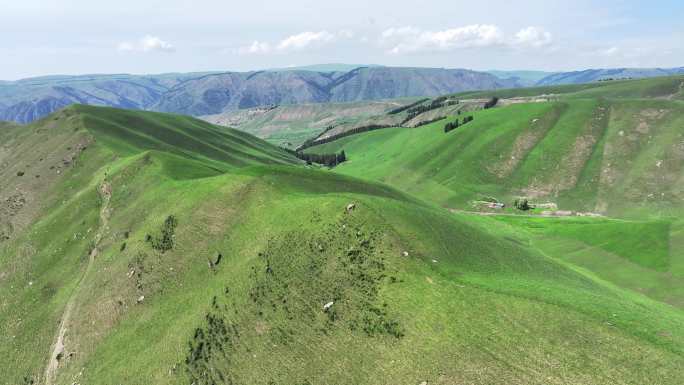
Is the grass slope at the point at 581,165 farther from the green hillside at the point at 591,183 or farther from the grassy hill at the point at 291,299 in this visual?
the grassy hill at the point at 291,299

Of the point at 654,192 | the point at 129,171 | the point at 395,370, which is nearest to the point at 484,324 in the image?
Answer: the point at 395,370

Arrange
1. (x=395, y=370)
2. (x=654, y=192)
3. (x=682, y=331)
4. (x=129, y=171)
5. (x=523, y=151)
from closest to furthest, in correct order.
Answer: (x=395, y=370) → (x=682, y=331) → (x=129, y=171) → (x=654, y=192) → (x=523, y=151)

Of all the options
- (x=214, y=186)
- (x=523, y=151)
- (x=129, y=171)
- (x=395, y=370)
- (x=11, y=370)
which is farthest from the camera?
(x=523, y=151)

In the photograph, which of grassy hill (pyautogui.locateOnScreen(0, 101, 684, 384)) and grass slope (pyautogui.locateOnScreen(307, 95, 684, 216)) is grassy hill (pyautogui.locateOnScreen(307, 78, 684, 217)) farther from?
grassy hill (pyautogui.locateOnScreen(0, 101, 684, 384))

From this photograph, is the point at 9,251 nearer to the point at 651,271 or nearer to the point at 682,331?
the point at 682,331

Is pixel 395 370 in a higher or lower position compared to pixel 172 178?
lower

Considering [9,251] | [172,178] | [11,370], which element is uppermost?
[172,178]

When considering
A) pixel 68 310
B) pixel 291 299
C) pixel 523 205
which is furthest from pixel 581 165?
pixel 68 310
